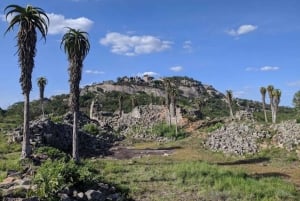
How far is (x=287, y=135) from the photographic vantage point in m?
44.9

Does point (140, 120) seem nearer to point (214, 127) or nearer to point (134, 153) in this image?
point (214, 127)

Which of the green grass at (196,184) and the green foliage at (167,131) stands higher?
the green foliage at (167,131)

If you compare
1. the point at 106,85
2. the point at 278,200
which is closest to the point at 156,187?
the point at 278,200

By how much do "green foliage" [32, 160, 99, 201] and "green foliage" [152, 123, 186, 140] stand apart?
1722 inches

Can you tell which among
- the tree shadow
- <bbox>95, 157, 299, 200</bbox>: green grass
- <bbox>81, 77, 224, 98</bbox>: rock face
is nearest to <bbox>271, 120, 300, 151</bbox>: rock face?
the tree shadow

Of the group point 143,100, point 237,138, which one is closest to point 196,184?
point 237,138

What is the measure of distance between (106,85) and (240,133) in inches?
4316

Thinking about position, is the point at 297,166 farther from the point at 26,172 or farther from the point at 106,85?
the point at 106,85

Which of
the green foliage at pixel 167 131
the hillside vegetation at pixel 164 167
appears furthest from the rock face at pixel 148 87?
the green foliage at pixel 167 131

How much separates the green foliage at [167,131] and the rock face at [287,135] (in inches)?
771

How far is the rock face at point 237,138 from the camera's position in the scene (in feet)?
153

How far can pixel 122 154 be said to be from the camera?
161ft

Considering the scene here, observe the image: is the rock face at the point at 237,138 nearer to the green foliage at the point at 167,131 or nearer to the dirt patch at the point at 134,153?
the dirt patch at the point at 134,153

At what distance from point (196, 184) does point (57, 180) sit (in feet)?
31.8
